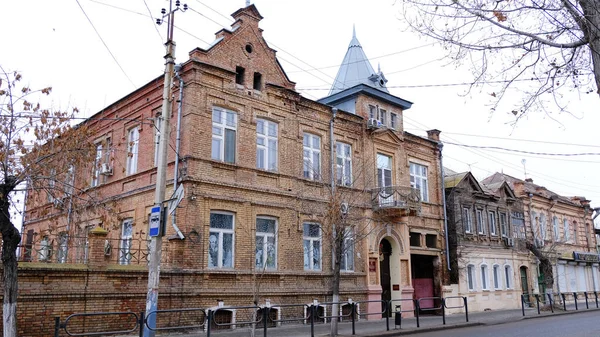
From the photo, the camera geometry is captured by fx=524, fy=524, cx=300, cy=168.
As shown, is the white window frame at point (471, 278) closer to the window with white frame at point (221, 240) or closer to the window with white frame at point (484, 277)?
the window with white frame at point (484, 277)

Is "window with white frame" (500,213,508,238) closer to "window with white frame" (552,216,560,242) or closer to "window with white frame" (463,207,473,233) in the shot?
"window with white frame" (463,207,473,233)

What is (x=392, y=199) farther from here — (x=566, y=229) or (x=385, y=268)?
(x=566, y=229)

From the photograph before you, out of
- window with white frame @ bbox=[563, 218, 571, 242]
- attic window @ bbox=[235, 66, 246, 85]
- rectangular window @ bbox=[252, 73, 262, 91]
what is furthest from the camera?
window with white frame @ bbox=[563, 218, 571, 242]

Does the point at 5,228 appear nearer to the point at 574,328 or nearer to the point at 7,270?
the point at 7,270

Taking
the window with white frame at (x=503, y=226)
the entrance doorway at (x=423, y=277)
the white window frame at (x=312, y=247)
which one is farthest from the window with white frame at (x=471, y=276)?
the white window frame at (x=312, y=247)

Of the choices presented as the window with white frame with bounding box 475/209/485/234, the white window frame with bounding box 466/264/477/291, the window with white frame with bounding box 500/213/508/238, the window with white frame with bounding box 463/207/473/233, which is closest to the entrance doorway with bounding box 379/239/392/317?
the white window frame with bounding box 466/264/477/291

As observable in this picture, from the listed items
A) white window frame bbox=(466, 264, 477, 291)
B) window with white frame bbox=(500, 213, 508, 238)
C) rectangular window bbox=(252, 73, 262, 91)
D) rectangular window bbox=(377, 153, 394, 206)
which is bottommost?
white window frame bbox=(466, 264, 477, 291)

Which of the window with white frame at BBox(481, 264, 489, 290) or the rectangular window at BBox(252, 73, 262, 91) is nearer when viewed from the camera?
the rectangular window at BBox(252, 73, 262, 91)

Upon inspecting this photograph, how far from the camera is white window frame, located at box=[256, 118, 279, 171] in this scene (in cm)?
2064

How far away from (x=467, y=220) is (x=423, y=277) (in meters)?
5.34

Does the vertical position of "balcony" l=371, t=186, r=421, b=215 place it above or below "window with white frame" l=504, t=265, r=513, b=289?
above

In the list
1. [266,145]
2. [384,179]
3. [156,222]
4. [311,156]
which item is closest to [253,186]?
[266,145]

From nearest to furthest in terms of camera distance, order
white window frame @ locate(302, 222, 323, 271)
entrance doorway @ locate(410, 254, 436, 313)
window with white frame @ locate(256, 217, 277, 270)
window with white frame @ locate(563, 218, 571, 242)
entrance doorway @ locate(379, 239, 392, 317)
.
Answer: window with white frame @ locate(256, 217, 277, 270)
white window frame @ locate(302, 222, 323, 271)
entrance doorway @ locate(379, 239, 392, 317)
entrance doorway @ locate(410, 254, 436, 313)
window with white frame @ locate(563, 218, 571, 242)

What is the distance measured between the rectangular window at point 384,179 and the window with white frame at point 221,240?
26.8ft
